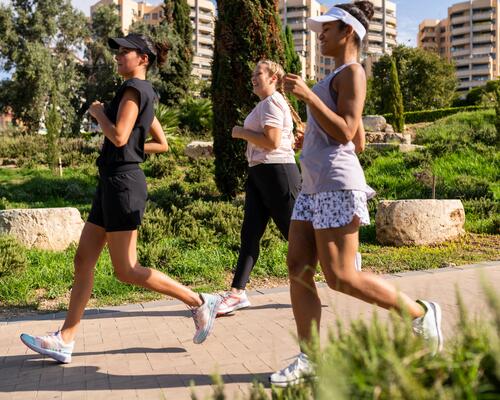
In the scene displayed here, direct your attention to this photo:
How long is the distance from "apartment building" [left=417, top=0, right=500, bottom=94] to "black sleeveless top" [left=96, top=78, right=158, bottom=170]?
12179cm

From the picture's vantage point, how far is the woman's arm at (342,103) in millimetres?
2875

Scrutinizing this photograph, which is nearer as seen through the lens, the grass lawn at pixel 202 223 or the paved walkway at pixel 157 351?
the paved walkway at pixel 157 351

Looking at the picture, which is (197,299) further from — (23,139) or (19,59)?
(19,59)

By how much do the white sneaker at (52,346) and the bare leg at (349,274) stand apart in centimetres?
191

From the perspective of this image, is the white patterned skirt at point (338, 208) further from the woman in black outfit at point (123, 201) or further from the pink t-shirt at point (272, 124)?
the pink t-shirt at point (272, 124)

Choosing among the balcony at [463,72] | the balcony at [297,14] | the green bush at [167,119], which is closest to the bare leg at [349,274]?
the green bush at [167,119]

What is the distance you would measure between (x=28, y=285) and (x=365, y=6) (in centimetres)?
447

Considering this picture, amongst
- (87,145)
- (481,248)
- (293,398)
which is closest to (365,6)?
A: (293,398)

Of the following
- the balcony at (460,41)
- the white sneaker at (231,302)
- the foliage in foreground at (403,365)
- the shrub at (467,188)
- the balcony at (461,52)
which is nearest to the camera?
the foliage in foreground at (403,365)

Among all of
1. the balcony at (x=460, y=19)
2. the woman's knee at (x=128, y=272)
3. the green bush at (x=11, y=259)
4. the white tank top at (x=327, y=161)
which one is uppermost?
the balcony at (x=460, y=19)

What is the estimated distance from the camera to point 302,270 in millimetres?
3172

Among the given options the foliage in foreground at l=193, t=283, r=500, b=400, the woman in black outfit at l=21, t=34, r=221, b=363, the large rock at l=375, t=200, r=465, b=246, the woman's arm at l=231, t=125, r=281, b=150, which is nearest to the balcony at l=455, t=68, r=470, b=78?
the large rock at l=375, t=200, r=465, b=246

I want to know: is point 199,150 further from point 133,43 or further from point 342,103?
point 342,103

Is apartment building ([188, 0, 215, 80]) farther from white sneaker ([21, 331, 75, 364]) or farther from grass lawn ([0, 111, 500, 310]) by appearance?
white sneaker ([21, 331, 75, 364])
